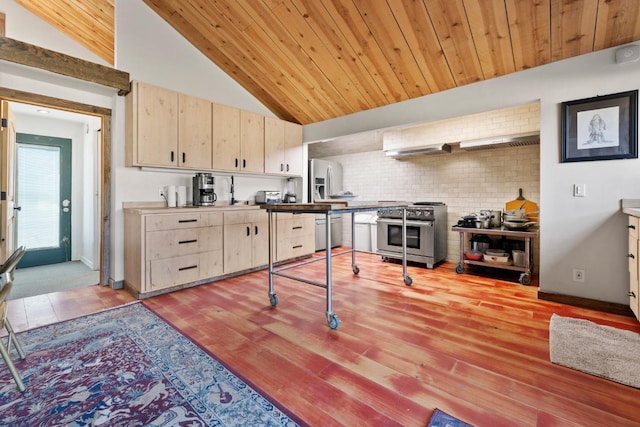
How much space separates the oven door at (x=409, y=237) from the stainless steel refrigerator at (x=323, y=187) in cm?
120

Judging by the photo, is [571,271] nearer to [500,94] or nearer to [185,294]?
[500,94]

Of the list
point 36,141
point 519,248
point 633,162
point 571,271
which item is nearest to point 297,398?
point 571,271

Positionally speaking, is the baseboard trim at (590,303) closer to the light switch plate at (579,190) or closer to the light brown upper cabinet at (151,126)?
the light switch plate at (579,190)

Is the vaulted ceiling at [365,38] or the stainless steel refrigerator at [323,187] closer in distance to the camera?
the vaulted ceiling at [365,38]

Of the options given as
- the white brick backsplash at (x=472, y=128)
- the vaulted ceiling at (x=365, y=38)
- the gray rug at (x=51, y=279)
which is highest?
the vaulted ceiling at (x=365, y=38)

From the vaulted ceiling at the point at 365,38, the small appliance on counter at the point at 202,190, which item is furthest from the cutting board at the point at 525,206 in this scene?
the small appliance on counter at the point at 202,190

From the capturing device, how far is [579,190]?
2812 mm

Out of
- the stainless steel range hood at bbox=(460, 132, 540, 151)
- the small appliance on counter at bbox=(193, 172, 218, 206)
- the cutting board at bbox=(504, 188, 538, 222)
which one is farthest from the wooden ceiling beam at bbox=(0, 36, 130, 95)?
the cutting board at bbox=(504, 188, 538, 222)

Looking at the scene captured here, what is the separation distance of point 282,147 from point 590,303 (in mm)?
4363

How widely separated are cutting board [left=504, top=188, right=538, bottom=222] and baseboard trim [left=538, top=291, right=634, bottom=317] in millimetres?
1535

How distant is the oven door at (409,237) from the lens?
14.6 ft

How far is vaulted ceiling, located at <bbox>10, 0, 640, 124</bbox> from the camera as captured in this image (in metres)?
2.55

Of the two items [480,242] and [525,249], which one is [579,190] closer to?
[525,249]

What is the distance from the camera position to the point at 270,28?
11.1 feet
